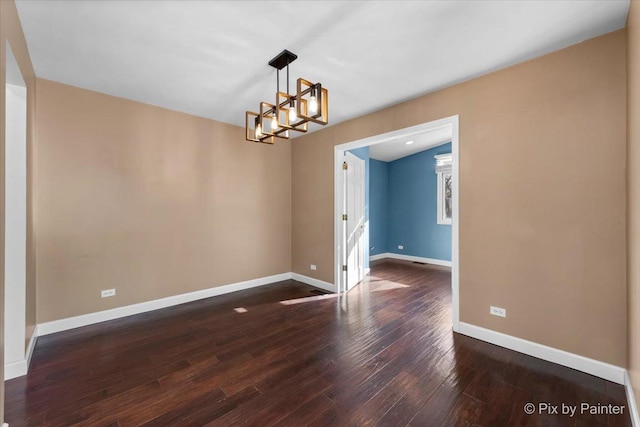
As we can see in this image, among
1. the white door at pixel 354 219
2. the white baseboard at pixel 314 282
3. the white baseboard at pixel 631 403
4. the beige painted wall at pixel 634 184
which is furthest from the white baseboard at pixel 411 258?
the beige painted wall at pixel 634 184

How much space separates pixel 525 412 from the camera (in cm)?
174

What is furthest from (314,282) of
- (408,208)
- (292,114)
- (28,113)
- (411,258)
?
(28,113)

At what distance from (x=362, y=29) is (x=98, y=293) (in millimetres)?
3938

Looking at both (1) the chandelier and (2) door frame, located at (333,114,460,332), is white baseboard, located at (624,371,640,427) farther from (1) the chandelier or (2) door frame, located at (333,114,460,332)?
(1) the chandelier

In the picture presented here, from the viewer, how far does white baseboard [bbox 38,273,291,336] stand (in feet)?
9.44

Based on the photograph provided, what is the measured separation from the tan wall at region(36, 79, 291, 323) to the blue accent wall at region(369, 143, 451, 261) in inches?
138

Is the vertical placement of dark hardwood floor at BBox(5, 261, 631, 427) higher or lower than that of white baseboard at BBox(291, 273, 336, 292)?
lower

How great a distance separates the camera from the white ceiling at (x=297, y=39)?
1.86 meters

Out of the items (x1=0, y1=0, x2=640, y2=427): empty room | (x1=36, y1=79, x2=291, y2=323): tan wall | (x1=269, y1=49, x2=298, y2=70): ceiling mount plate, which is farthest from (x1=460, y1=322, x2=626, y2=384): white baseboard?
(x1=36, y1=79, x2=291, y2=323): tan wall

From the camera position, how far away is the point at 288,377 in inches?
82.7

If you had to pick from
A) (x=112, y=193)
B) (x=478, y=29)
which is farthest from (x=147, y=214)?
(x=478, y=29)

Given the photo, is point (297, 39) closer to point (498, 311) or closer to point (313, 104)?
point (313, 104)

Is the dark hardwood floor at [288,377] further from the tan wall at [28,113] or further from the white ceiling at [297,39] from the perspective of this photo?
the white ceiling at [297,39]

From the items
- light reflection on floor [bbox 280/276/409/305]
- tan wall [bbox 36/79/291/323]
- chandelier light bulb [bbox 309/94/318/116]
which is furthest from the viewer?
light reflection on floor [bbox 280/276/409/305]
